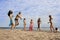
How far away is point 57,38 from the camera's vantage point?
53.2ft

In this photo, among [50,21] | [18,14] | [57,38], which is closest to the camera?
[57,38]

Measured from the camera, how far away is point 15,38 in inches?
605

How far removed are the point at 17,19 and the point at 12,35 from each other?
20.0 feet

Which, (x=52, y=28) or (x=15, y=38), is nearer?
(x=15, y=38)

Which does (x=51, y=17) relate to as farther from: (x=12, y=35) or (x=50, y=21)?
(x=12, y=35)

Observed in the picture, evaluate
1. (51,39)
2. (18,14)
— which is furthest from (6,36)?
(18,14)

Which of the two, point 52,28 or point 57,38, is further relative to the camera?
point 52,28

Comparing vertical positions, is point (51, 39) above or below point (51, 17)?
below

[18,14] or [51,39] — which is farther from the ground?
[18,14]

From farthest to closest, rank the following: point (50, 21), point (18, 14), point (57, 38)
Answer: point (50, 21) → point (18, 14) → point (57, 38)

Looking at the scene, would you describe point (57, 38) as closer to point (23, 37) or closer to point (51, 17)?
point (23, 37)

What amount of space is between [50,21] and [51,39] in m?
7.55

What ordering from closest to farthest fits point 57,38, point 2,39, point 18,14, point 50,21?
point 2,39
point 57,38
point 18,14
point 50,21

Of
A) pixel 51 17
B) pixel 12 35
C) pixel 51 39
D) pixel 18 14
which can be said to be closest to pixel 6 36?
pixel 12 35
